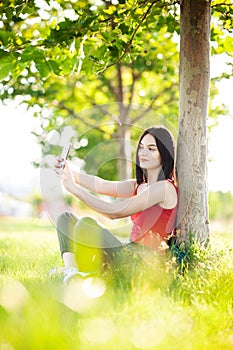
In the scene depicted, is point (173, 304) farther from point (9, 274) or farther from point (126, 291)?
point (9, 274)

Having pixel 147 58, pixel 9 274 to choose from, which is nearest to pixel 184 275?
pixel 9 274

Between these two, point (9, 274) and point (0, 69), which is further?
point (9, 274)

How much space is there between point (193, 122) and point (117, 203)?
1.11 meters

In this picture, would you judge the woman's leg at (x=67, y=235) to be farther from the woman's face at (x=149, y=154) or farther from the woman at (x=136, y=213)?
the woman's face at (x=149, y=154)

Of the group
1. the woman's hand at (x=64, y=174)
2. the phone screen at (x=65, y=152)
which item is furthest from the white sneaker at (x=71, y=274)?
the phone screen at (x=65, y=152)

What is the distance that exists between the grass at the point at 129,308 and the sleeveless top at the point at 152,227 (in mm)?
232

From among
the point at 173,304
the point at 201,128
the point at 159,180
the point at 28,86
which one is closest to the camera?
the point at 173,304

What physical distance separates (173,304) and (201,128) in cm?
187

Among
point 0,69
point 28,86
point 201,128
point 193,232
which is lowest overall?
point 193,232

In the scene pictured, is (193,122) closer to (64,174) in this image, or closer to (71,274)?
(64,174)

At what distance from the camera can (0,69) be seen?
13.4 ft

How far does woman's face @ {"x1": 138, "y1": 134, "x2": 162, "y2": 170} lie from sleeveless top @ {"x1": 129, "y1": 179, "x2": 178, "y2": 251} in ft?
1.10

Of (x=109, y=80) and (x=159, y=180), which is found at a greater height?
(x=109, y=80)

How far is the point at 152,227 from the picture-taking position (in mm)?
4230
